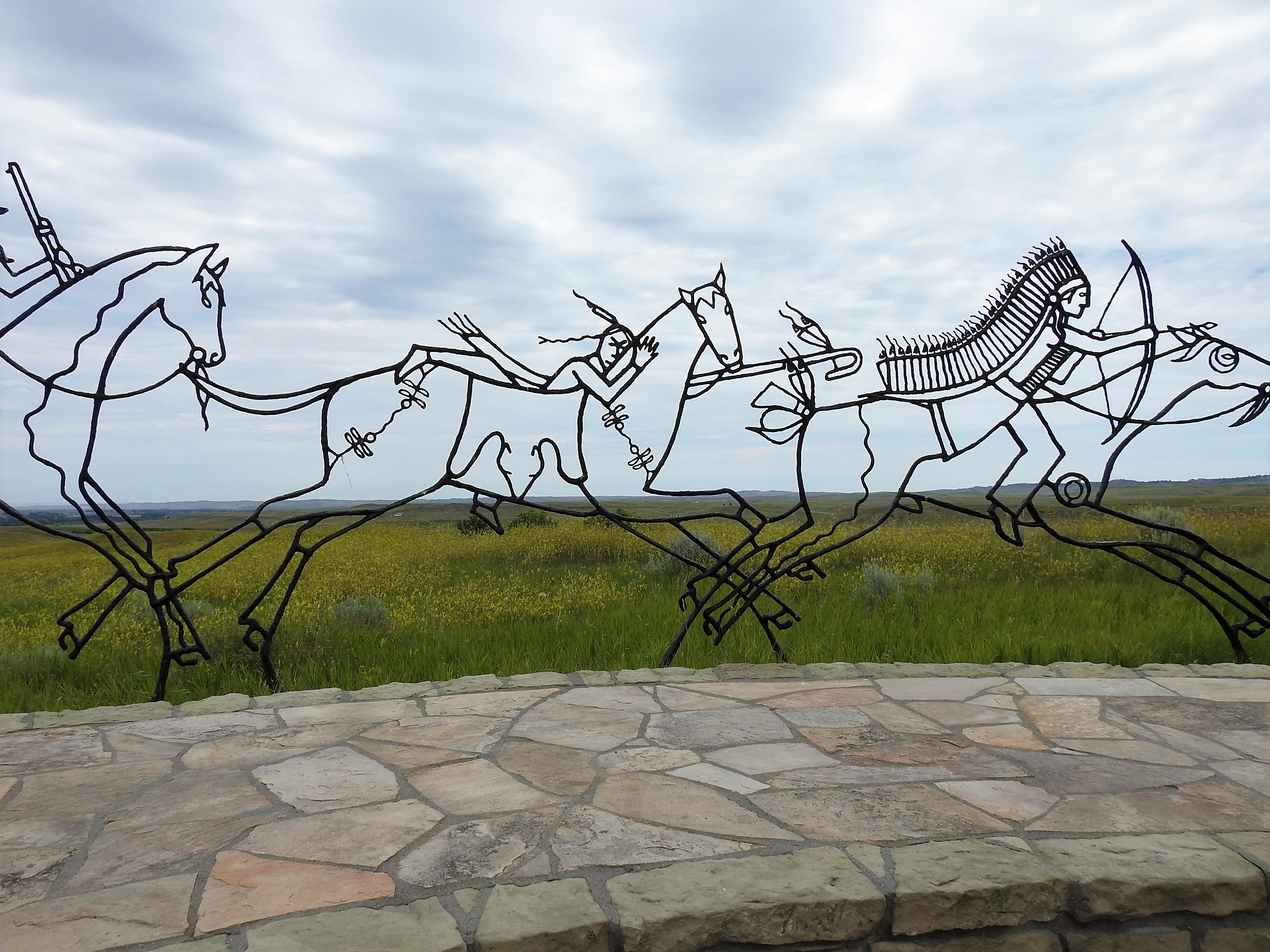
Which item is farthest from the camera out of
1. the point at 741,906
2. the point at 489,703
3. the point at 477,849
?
the point at 489,703

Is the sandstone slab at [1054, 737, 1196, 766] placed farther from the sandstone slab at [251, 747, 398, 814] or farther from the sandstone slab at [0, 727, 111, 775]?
the sandstone slab at [0, 727, 111, 775]

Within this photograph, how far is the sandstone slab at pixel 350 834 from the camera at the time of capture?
100 inches

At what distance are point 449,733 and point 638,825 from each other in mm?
1208

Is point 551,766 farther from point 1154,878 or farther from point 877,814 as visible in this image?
point 1154,878

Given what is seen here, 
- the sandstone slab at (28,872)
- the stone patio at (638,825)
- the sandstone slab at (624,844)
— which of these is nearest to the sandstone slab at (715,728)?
the stone patio at (638,825)

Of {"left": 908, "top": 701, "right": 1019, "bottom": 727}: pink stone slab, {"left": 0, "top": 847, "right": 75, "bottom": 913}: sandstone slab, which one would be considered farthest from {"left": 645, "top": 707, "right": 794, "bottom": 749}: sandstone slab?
{"left": 0, "top": 847, "right": 75, "bottom": 913}: sandstone slab

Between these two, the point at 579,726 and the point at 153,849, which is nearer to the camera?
the point at 153,849

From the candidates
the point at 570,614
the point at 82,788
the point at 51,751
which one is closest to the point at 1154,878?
the point at 82,788

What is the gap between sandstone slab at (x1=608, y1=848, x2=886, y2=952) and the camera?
2209 mm

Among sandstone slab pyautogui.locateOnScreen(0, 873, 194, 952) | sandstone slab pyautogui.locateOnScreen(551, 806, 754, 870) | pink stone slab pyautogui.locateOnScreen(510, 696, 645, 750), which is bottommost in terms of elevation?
sandstone slab pyautogui.locateOnScreen(0, 873, 194, 952)

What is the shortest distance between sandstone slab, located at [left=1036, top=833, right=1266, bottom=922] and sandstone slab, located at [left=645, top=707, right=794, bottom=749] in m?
1.19

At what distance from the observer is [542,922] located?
2.17m

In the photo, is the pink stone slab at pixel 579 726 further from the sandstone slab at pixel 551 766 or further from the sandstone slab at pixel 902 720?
the sandstone slab at pixel 902 720

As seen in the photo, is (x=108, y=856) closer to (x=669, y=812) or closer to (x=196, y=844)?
(x=196, y=844)
